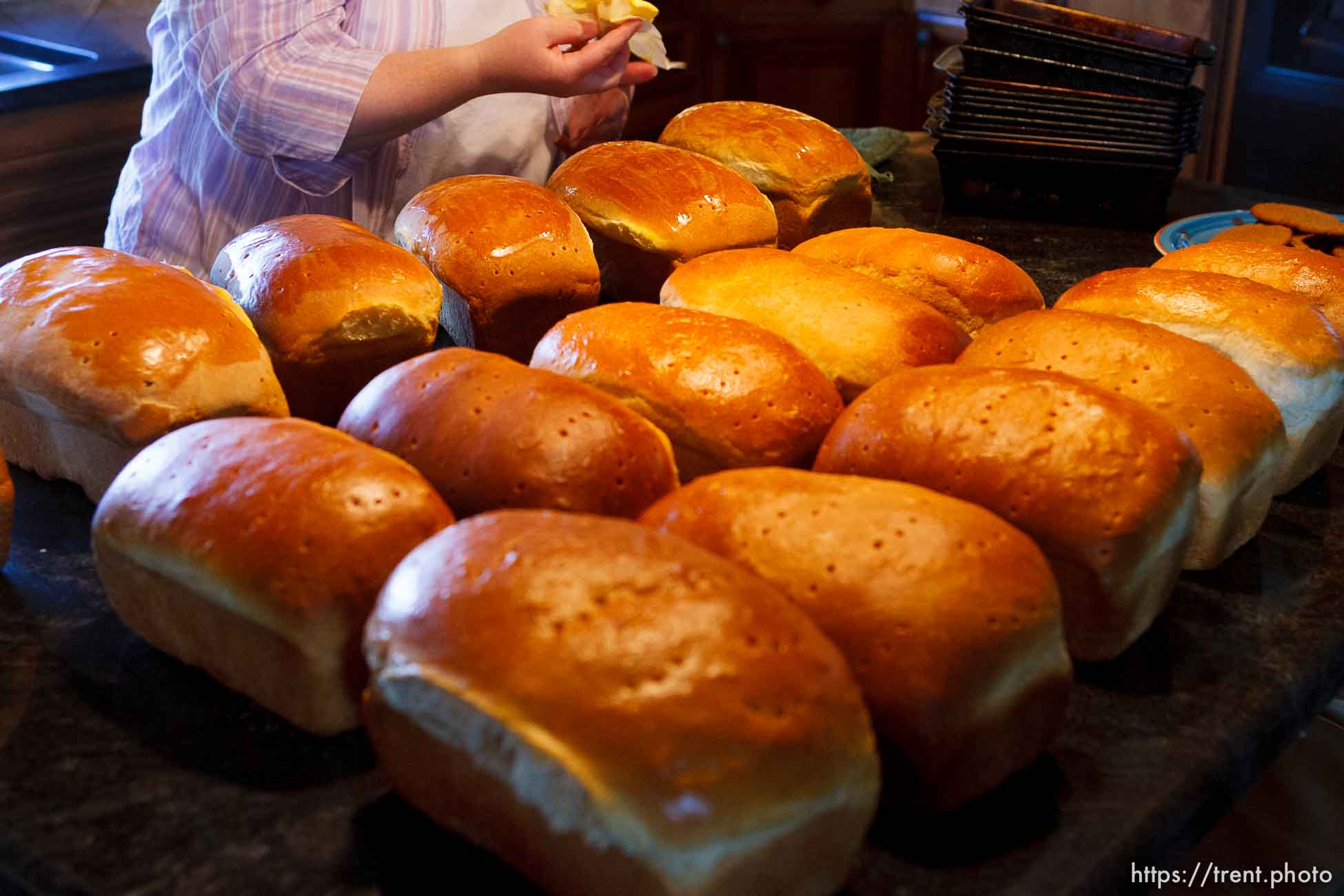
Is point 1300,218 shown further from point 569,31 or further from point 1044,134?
point 569,31

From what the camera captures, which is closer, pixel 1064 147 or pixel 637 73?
pixel 637 73

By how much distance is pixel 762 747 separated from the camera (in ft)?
2.03

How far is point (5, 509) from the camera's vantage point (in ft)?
3.50

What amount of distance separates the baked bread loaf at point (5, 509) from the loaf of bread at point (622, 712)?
543 mm

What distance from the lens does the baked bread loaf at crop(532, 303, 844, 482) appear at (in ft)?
3.43

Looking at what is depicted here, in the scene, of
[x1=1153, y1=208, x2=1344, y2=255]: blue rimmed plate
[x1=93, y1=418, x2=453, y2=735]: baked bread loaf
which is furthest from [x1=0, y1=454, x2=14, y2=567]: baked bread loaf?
[x1=1153, y1=208, x2=1344, y2=255]: blue rimmed plate

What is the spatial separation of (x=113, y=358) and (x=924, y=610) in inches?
29.3

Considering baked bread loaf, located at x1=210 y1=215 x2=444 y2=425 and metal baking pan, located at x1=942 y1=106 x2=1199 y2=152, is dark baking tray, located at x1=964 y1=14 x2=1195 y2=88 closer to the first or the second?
metal baking pan, located at x1=942 y1=106 x2=1199 y2=152

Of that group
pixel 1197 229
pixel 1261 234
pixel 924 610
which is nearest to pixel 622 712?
pixel 924 610

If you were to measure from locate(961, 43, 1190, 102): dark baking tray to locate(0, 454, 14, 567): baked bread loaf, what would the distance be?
5.53 ft

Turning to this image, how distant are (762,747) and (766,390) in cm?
49

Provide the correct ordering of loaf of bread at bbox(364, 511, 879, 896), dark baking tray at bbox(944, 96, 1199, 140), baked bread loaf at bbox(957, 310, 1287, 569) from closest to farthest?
loaf of bread at bbox(364, 511, 879, 896) → baked bread loaf at bbox(957, 310, 1287, 569) → dark baking tray at bbox(944, 96, 1199, 140)

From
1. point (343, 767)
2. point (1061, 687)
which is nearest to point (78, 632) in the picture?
point (343, 767)

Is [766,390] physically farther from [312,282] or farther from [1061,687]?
[312,282]
